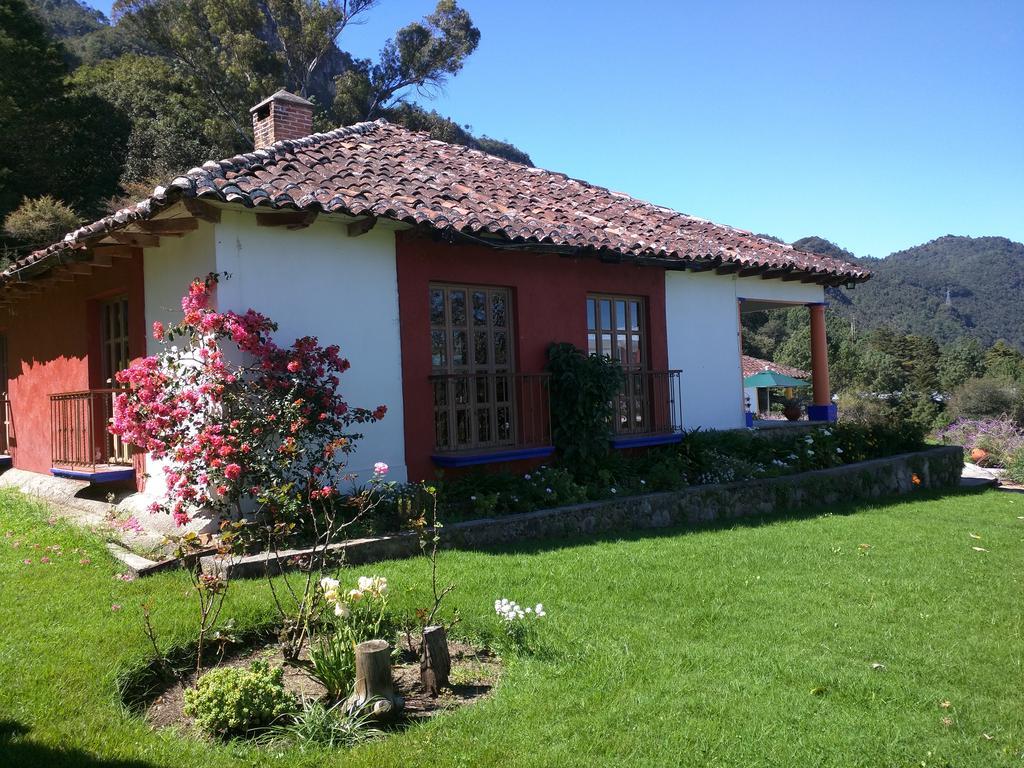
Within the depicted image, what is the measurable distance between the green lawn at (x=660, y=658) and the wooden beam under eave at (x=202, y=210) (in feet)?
9.46

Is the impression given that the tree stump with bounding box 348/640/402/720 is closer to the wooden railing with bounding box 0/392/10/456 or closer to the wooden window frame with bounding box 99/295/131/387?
the wooden window frame with bounding box 99/295/131/387

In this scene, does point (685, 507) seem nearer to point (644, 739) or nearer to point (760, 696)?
point (760, 696)

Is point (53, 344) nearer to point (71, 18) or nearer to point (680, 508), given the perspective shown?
point (680, 508)

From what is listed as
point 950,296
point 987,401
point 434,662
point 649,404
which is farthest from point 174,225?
point 950,296

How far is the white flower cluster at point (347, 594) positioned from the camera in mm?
3775

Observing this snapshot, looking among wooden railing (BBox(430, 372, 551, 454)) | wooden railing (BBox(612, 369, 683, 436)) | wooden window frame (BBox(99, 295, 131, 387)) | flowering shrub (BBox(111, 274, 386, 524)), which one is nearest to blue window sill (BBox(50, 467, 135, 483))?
wooden window frame (BBox(99, 295, 131, 387))

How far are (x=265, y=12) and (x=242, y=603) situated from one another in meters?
30.1

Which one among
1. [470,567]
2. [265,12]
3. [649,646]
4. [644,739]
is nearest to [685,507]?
[470,567]

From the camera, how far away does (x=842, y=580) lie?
5773mm

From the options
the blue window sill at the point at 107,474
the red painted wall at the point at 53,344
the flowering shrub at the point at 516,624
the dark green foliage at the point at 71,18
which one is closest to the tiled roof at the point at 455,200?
→ the red painted wall at the point at 53,344

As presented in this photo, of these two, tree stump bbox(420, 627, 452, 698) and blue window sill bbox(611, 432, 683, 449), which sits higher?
blue window sill bbox(611, 432, 683, 449)

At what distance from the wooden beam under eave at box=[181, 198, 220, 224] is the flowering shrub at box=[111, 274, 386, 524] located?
1.62 feet

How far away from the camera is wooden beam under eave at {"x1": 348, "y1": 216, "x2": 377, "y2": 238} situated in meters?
7.17

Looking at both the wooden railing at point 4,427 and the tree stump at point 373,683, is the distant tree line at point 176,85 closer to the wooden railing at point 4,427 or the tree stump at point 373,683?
the wooden railing at point 4,427
